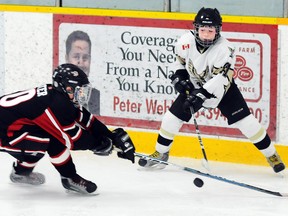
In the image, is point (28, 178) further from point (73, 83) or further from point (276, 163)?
point (276, 163)

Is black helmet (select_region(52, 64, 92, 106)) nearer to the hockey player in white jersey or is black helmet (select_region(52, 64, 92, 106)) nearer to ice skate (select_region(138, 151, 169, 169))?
the hockey player in white jersey

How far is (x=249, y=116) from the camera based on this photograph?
5379 mm

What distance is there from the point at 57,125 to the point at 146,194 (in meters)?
0.61

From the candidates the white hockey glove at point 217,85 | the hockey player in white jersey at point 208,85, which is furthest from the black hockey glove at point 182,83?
the white hockey glove at point 217,85

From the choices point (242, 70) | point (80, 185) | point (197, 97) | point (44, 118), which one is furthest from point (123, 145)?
point (242, 70)

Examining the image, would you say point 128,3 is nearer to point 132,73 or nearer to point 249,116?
point 132,73

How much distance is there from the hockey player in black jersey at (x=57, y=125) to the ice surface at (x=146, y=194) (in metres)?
0.21

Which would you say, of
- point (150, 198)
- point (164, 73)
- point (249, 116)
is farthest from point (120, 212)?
point (164, 73)

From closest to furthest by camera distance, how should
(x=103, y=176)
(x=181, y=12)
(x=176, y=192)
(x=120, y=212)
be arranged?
(x=120, y=212) → (x=176, y=192) → (x=103, y=176) → (x=181, y=12)

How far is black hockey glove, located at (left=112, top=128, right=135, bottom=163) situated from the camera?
4883 millimetres

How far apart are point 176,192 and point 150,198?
19 centimetres

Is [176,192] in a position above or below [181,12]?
below

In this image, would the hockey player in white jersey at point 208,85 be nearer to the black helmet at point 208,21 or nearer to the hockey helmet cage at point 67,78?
the black helmet at point 208,21

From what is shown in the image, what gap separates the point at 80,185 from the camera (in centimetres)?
497
